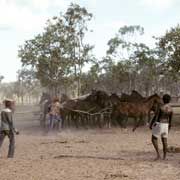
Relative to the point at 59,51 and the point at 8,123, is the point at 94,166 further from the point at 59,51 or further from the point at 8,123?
the point at 59,51

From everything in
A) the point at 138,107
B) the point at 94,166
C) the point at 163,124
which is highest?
the point at 138,107

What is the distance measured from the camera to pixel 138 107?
24109 mm

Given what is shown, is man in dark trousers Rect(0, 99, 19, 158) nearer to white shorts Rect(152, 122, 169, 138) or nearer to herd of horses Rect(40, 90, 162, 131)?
white shorts Rect(152, 122, 169, 138)

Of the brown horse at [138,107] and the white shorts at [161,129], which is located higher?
the brown horse at [138,107]

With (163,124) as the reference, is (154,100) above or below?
above

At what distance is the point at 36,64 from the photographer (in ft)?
107

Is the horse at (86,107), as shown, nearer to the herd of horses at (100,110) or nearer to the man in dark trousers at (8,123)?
the herd of horses at (100,110)

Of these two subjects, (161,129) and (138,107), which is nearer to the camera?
(161,129)

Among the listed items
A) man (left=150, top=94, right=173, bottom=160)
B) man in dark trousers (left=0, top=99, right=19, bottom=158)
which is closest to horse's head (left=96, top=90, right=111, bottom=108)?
man in dark trousers (left=0, top=99, right=19, bottom=158)

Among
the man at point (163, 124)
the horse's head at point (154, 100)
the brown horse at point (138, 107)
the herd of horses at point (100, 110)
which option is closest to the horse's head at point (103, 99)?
the herd of horses at point (100, 110)

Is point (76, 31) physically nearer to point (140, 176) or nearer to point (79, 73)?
point (79, 73)

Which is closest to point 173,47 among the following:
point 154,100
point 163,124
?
point 154,100

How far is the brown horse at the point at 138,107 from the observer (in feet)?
78.8

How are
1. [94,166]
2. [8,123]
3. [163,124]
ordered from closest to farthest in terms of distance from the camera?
[94,166] < [163,124] < [8,123]
